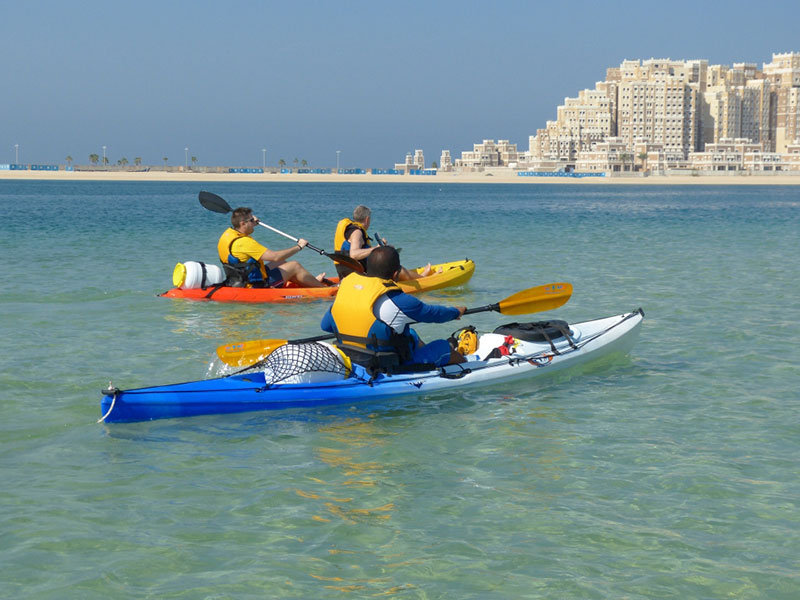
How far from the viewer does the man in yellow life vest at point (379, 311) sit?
757cm

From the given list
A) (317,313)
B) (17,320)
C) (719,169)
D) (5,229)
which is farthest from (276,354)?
(719,169)

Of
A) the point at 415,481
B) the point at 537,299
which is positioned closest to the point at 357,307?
the point at 415,481

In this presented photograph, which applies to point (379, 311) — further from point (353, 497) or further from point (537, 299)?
point (537, 299)

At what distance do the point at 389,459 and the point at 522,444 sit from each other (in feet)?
3.65

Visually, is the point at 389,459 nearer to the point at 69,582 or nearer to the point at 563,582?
the point at 563,582

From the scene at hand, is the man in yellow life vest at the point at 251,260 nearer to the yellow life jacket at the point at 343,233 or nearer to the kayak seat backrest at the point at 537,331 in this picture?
the yellow life jacket at the point at 343,233

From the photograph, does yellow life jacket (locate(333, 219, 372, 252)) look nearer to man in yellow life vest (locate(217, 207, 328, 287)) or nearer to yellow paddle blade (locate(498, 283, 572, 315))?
man in yellow life vest (locate(217, 207, 328, 287))

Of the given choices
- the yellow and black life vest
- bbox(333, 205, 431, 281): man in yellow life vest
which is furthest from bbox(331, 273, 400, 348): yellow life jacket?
the yellow and black life vest

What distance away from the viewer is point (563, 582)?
4.84m

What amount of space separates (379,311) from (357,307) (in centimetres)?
21

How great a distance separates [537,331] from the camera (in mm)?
Answer: 9328

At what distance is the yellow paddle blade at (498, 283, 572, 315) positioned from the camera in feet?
30.5

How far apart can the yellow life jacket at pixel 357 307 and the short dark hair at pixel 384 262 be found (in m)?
0.05

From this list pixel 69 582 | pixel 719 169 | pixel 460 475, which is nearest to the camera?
pixel 69 582
